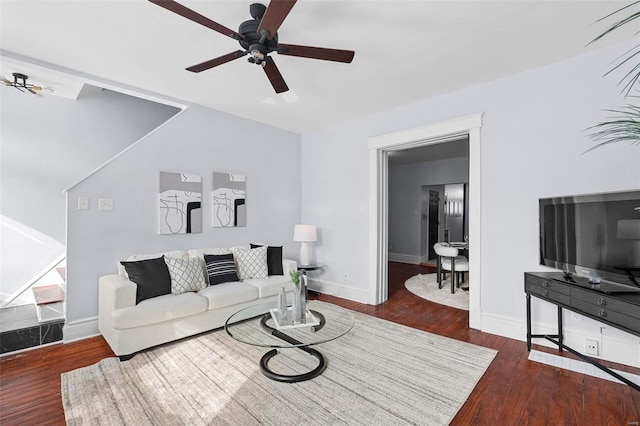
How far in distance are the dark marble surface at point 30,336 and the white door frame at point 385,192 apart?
368cm

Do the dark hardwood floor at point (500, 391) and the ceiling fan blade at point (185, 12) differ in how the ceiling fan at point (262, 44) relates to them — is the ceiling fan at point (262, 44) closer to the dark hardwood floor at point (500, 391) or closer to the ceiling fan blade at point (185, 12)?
the ceiling fan blade at point (185, 12)

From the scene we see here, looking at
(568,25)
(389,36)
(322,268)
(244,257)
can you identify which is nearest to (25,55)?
(244,257)

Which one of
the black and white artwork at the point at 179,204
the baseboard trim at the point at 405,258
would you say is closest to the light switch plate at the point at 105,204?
the black and white artwork at the point at 179,204

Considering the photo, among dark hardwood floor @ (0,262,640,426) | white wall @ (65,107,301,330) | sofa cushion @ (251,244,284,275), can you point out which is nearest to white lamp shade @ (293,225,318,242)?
white wall @ (65,107,301,330)

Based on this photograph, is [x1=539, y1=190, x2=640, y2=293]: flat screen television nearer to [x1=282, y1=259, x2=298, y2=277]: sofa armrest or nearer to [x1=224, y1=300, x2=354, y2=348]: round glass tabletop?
[x1=224, y1=300, x2=354, y2=348]: round glass tabletop

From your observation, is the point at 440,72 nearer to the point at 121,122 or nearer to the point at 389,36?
the point at 389,36

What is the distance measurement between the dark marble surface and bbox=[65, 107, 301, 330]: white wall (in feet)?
0.34

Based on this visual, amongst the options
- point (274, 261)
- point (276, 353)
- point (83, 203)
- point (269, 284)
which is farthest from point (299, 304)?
point (83, 203)

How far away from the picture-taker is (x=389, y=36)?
7.98 feet

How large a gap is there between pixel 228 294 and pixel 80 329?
5.08 ft

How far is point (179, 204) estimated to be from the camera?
3.78 m

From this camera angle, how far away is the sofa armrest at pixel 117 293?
8.75ft

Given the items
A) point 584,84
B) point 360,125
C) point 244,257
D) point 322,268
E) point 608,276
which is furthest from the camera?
point 322,268

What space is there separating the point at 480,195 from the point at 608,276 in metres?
1.35
